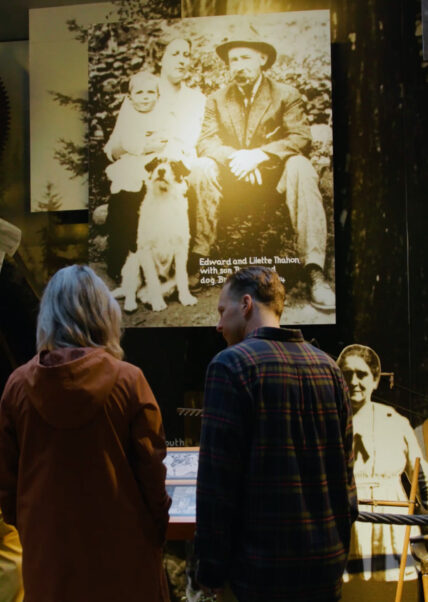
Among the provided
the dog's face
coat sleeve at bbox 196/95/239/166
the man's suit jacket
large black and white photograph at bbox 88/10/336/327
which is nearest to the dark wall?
large black and white photograph at bbox 88/10/336/327

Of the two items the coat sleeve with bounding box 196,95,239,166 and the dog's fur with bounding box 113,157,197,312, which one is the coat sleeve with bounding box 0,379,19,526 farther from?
the coat sleeve with bounding box 196,95,239,166

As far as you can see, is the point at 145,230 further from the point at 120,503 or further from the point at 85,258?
the point at 120,503

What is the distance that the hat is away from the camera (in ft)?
13.1

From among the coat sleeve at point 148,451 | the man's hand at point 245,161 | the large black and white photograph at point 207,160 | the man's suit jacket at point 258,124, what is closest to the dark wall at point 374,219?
the large black and white photograph at point 207,160

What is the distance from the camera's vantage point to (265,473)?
1.73 m

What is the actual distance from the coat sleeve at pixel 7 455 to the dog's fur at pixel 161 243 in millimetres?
2077

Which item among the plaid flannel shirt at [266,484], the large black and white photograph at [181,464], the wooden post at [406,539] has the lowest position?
the wooden post at [406,539]

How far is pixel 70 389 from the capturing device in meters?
1.81

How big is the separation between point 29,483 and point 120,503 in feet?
1.00

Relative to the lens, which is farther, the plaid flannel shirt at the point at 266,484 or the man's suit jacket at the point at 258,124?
the man's suit jacket at the point at 258,124

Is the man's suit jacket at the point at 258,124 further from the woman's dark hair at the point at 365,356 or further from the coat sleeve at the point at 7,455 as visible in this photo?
the coat sleeve at the point at 7,455

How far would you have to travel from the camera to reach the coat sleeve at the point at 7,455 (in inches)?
76.5

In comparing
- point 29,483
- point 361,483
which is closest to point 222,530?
point 29,483

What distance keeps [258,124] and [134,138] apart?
86cm
